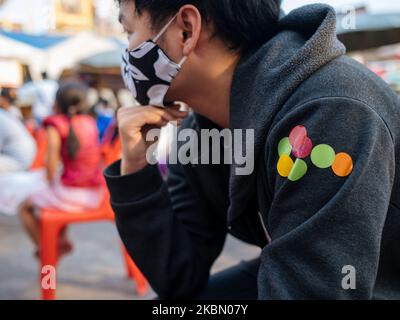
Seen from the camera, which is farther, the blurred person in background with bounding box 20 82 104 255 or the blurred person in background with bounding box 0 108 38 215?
the blurred person in background with bounding box 0 108 38 215

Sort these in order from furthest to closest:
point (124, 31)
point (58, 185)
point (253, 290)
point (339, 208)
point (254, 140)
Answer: point (58, 185) → point (253, 290) → point (124, 31) → point (254, 140) → point (339, 208)

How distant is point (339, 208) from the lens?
783mm

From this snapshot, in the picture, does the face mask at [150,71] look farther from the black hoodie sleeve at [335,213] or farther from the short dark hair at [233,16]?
the black hoodie sleeve at [335,213]

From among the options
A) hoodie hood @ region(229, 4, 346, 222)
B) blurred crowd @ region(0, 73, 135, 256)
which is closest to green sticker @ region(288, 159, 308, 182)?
hoodie hood @ region(229, 4, 346, 222)

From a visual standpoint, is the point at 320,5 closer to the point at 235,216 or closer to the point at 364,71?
the point at 364,71

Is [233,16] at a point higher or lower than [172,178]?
higher

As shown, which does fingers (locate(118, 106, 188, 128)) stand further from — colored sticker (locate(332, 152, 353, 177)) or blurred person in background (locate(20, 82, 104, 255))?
blurred person in background (locate(20, 82, 104, 255))

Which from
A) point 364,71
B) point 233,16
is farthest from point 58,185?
point 364,71

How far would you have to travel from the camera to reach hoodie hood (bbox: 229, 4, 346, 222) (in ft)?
3.05

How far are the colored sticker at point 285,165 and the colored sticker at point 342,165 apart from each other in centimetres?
9

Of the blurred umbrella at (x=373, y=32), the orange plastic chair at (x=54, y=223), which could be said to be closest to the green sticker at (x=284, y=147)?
the orange plastic chair at (x=54, y=223)

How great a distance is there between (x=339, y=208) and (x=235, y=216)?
0.37 meters

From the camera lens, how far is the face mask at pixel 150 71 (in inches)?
44.1

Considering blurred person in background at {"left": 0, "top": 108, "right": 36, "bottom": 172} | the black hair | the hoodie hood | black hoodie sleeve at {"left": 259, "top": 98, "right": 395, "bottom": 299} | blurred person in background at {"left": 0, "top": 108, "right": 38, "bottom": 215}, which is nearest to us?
black hoodie sleeve at {"left": 259, "top": 98, "right": 395, "bottom": 299}
